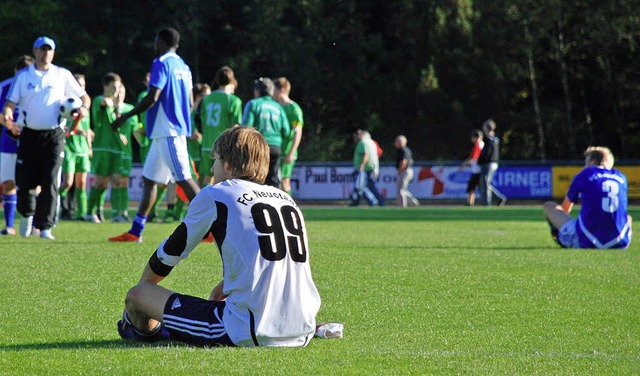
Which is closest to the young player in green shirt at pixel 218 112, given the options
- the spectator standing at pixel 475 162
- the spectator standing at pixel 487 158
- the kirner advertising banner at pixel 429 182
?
the spectator standing at pixel 487 158

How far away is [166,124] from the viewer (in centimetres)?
1180

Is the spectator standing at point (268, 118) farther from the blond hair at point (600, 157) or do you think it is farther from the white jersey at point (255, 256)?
the white jersey at point (255, 256)

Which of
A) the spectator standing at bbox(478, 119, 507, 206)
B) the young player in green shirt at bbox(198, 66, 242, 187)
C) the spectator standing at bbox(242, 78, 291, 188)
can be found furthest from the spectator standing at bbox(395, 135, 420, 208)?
the young player in green shirt at bbox(198, 66, 242, 187)

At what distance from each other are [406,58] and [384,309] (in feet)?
137

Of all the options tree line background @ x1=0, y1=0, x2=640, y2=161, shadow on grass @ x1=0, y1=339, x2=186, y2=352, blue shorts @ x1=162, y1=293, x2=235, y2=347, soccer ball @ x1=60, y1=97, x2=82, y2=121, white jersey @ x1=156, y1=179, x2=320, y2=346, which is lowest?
shadow on grass @ x1=0, y1=339, x2=186, y2=352

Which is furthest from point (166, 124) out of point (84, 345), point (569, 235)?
point (84, 345)

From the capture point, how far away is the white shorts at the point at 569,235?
13219 mm

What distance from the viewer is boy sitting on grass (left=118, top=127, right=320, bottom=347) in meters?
5.39

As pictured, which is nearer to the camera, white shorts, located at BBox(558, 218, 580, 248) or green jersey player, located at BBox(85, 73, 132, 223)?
white shorts, located at BBox(558, 218, 580, 248)

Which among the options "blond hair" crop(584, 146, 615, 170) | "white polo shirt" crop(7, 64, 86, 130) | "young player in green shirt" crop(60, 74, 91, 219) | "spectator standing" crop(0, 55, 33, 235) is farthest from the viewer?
"young player in green shirt" crop(60, 74, 91, 219)

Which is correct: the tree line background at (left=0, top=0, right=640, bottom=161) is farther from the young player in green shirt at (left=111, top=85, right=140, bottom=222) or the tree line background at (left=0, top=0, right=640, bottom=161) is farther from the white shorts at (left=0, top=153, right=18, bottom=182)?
the white shorts at (left=0, top=153, right=18, bottom=182)

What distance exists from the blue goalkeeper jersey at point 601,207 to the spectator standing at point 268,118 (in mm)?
4942

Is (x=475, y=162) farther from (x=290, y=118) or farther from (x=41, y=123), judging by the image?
(x=41, y=123)

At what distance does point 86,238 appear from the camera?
43.4 ft
